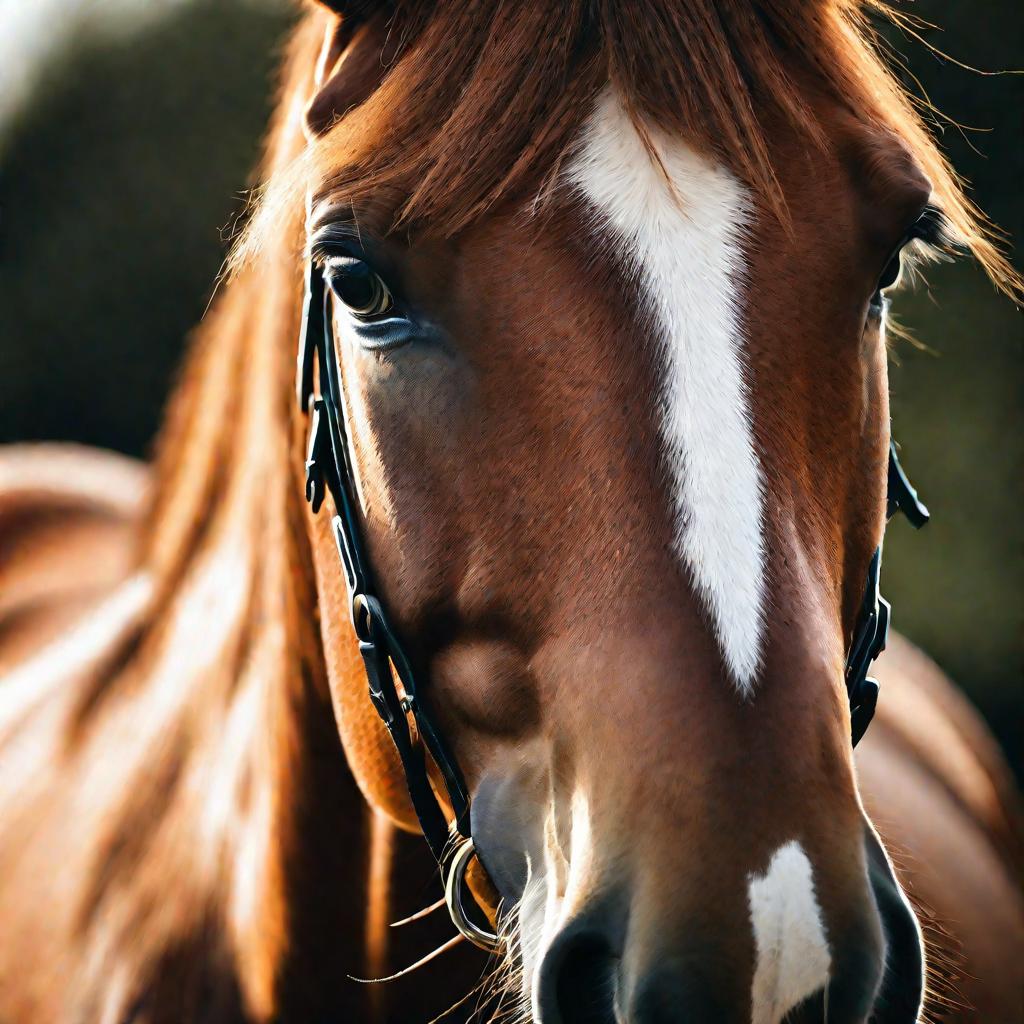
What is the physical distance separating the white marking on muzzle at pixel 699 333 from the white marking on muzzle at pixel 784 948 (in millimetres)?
131

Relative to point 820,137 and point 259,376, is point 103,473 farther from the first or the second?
point 820,137

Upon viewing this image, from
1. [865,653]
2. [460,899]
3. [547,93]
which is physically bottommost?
[460,899]

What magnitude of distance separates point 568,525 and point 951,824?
1.57 meters

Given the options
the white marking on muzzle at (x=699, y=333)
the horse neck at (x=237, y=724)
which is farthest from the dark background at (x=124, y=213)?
the white marking on muzzle at (x=699, y=333)

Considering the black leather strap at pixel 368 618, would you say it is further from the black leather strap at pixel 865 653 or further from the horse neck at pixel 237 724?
the black leather strap at pixel 865 653

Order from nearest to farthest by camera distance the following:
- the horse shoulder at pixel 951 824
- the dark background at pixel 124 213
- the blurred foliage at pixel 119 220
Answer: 1. the horse shoulder at pixel 951 824
2. the dark background at pixel 124 213
3. the blurred foliage at pixel 119 220

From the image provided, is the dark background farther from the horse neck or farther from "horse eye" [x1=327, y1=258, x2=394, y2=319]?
"horse eye" [x1=327, y1=258, x2=394, y2=319]

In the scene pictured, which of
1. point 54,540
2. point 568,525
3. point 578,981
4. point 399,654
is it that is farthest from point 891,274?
point 54,540

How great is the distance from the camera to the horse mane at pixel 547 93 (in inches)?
32.7

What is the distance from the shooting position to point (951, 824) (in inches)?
78.0

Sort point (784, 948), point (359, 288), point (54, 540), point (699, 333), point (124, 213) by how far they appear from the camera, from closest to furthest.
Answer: point (784, 948), point (699, 333), point (359, 288), point (54, 540), point (124, 213)

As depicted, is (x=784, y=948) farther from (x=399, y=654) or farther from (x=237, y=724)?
(x=237, y=724)

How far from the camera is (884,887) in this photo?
2.29 ft

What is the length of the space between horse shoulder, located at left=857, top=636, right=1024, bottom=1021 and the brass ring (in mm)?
458
